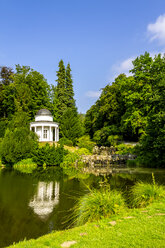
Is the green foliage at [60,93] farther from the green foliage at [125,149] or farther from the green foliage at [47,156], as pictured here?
the green foliage at [47,156]

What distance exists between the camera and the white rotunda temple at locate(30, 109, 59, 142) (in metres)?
35.4

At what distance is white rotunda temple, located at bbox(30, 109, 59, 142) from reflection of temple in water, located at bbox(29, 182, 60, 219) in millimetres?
22678

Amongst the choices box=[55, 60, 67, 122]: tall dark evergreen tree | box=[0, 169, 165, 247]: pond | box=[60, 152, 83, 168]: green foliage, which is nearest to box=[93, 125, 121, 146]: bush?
box=[60, 152, 83, 168]: green foliage

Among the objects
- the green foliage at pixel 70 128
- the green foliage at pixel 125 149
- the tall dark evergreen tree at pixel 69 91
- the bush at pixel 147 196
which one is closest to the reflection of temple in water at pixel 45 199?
the bush at pixel 147 196

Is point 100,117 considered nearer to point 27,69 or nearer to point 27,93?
point 27,93

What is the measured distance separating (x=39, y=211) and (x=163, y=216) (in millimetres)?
4736

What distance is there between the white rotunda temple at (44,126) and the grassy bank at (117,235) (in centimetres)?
3029

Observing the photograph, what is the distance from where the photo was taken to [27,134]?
84.2 ft

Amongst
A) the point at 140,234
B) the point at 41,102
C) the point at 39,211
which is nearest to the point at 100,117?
the point at 41,102

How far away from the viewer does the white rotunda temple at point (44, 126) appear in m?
35.4

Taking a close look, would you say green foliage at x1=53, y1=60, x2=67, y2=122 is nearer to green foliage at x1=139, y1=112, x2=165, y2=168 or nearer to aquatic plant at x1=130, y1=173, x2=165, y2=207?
→ green foliage at x1=139, y1=112, x2=165, y2=168

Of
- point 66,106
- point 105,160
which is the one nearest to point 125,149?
point 105,160

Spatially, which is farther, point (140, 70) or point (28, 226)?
point (140, 70)

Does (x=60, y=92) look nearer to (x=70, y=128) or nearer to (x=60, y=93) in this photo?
(x=60, y=93)
